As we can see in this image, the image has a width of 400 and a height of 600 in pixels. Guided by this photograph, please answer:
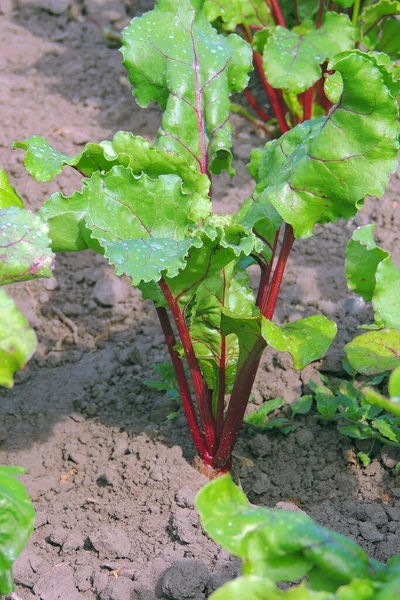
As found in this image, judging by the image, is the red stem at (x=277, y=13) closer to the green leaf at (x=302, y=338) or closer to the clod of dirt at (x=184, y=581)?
the green leaf at (x=302, y=338)

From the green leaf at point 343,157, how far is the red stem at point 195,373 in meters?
0.38

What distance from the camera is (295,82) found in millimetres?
3178

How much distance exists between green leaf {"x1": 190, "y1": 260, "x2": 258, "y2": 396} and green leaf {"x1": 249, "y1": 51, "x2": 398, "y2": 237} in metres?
0.26

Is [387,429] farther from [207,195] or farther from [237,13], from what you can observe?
[237,13]

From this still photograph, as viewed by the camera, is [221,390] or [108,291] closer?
[221,390]

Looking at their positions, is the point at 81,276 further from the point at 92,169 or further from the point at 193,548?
the point at 193,548

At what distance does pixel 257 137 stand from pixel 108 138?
0.72 metres

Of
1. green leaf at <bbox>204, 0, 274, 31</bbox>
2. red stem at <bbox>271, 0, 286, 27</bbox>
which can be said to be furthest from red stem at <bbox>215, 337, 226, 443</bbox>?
red stem at <bbox>271, 0, 286, 27</bbox>

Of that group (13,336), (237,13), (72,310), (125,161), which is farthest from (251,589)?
(237,13)

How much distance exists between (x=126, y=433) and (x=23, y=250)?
103cm

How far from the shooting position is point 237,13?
354cm

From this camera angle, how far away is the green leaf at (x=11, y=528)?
61.5 inches

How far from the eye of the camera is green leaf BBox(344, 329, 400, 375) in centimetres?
213

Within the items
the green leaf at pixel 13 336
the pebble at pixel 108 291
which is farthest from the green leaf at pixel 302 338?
the pebble at pixel 108 291
